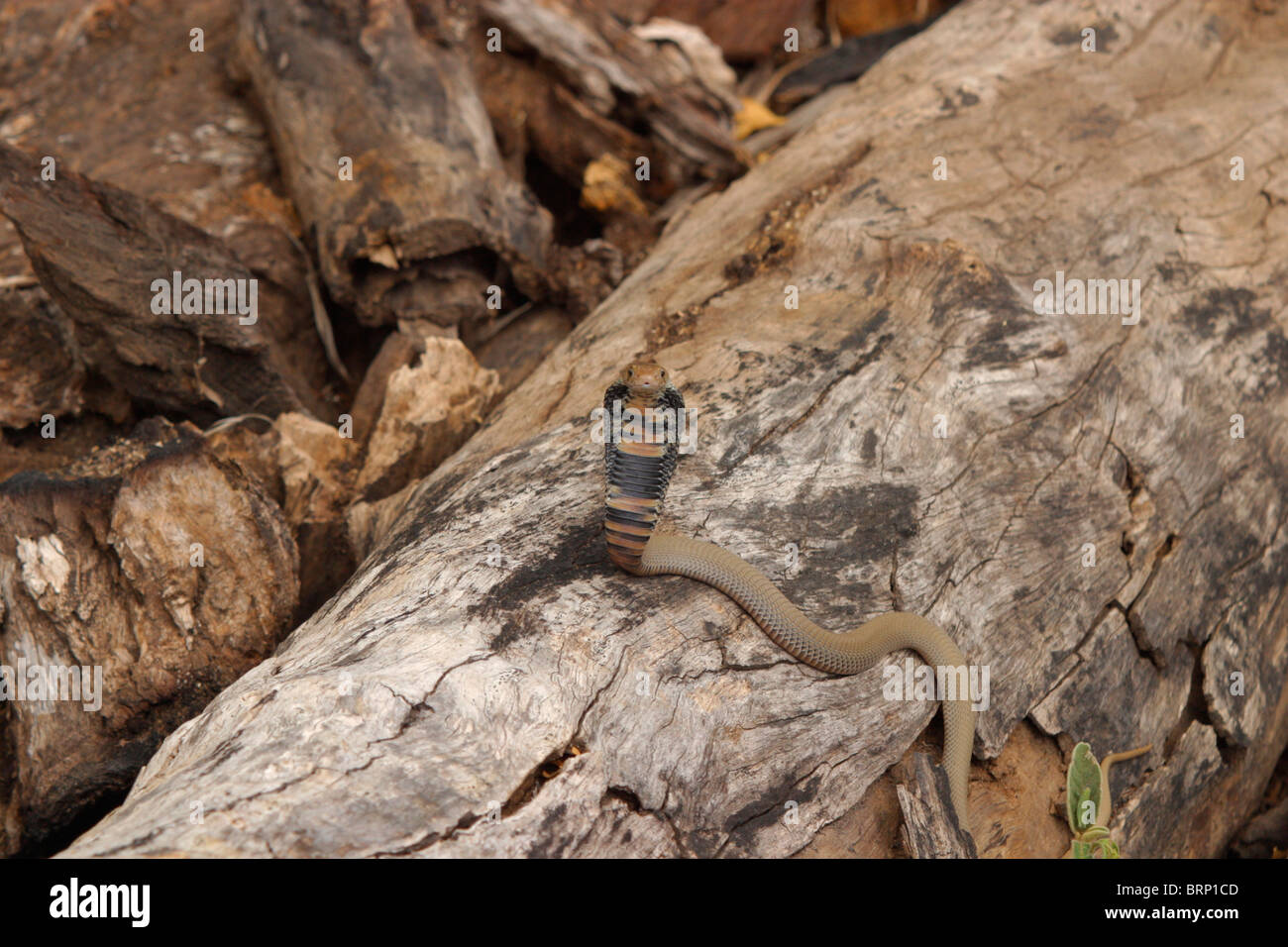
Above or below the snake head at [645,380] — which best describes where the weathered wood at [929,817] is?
below

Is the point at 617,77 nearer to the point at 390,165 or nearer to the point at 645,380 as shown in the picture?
the point at 390,165

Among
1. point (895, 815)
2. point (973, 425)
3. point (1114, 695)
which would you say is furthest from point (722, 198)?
point (895, 815)

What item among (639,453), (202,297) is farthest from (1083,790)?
(202,297)

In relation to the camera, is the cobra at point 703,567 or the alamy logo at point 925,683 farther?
the alamy logo at point 925,683

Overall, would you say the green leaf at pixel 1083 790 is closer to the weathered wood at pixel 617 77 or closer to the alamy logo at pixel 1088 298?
the alamy logo at pixel 1088 298

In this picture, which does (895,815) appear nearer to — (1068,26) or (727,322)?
(727,322)

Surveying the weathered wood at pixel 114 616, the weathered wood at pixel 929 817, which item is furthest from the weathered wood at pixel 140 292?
the weathered wood at pixel 929 817
